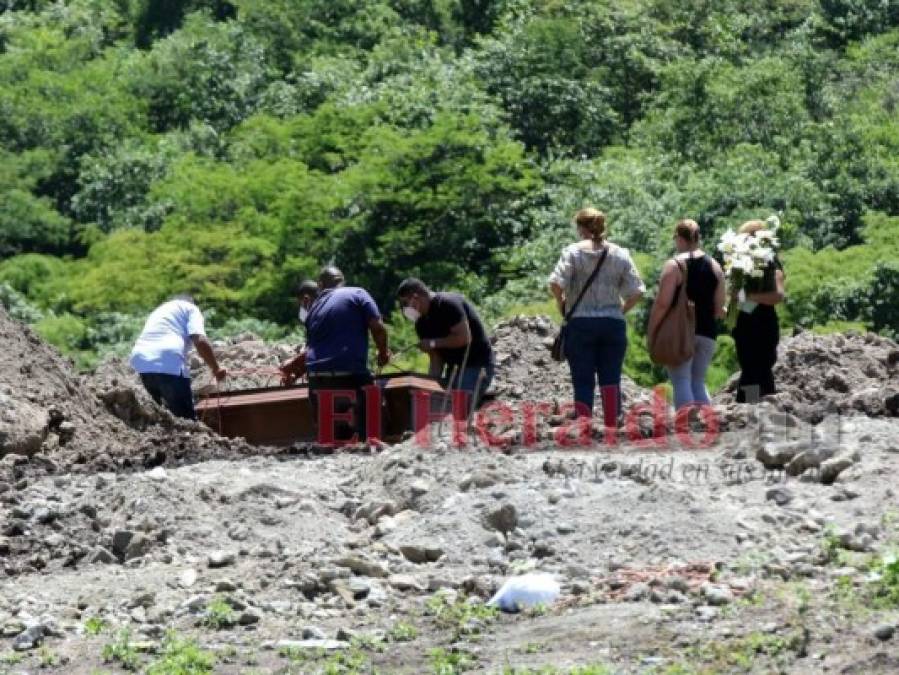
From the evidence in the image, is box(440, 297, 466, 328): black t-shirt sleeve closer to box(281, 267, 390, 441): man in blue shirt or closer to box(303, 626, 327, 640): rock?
box(281, 267, 390, 441): man in blue shirt

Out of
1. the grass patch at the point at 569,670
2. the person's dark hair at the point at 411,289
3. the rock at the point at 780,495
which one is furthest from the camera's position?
the person's dark hair at the point at 411,289

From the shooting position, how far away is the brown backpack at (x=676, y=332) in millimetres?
14062

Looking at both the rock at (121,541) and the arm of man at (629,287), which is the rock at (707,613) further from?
the arm of man at (629,287)

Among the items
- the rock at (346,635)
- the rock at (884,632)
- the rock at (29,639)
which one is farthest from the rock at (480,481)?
the rock at (884,632)

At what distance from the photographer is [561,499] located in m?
11.2

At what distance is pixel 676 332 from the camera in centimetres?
1407

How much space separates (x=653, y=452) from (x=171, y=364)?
4.29m

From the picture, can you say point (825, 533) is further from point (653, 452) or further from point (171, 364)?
point (171, 364)

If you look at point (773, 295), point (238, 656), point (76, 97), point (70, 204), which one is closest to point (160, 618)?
point (238, 656)

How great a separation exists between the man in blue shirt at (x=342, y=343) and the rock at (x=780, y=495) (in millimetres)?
3974

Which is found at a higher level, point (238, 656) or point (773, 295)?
point (773, 295)

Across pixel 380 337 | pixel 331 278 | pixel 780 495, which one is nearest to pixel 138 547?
pixel 780 495

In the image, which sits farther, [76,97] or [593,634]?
[76,97]

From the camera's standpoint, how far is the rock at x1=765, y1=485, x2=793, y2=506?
36.7 feet
